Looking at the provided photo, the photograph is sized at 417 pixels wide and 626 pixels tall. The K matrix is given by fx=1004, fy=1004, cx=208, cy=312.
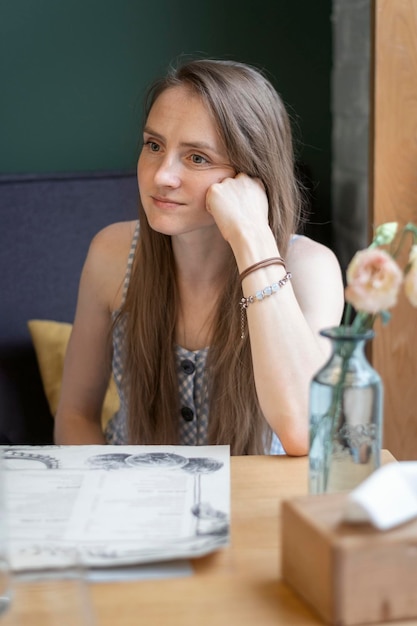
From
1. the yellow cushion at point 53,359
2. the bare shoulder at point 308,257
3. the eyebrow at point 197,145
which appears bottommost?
the yellow cushion at point 53,359

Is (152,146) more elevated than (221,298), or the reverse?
(152,146)

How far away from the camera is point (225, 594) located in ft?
3.04

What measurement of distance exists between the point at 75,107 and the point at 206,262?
1.18 meters

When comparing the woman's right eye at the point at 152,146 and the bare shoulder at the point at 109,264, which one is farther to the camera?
the bare shoulder at the point at 109,264

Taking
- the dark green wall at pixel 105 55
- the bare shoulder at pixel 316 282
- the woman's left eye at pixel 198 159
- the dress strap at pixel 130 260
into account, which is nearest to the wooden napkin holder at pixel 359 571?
the bare shoulder at pixel 316 282

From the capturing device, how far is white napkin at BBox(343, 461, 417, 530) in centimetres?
88

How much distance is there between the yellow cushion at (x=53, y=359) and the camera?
2301 mm

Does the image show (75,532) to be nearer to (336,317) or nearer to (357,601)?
(357,601)

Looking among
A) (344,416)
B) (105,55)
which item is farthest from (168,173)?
(105,55)

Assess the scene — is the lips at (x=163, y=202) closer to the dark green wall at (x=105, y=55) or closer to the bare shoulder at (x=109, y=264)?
the bare shoulder at (x=109, y=264)

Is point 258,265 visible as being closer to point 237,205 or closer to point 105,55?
point 237,205

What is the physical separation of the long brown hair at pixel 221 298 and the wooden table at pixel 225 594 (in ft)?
2.02

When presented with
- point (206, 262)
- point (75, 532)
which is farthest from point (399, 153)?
point (75, 532)

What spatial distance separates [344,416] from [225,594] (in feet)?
0.77
